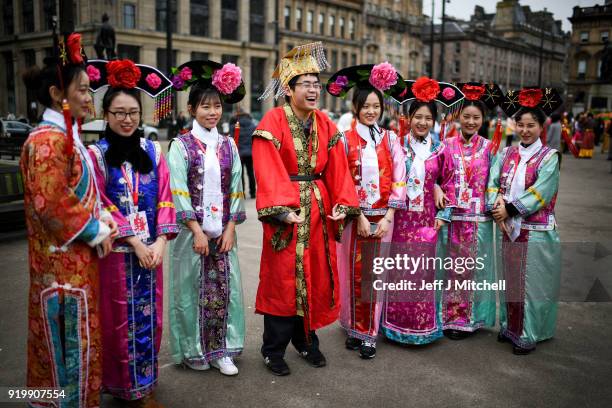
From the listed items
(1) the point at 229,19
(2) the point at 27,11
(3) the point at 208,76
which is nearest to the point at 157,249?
(3) the point at 208,76

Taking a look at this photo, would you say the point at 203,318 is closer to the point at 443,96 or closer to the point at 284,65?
the point at 284,65

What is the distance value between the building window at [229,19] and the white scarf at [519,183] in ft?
135

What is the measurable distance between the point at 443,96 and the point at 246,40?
41.3 m

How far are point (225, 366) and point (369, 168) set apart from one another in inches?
68.7

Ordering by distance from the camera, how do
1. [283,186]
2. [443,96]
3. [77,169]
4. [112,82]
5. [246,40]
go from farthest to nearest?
[246,40] → [443,96] → [283,186] → [112,82] → [77,169]

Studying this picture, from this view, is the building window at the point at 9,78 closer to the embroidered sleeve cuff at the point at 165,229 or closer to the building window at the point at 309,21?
the building window at the point at 309,21

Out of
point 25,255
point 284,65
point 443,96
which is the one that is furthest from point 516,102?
point 25,255

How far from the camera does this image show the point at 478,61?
67688 mm

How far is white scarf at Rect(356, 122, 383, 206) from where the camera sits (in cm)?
387

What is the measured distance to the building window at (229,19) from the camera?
4228cm

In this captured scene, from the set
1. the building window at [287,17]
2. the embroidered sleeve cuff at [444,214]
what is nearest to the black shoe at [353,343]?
the embroidered sleeve cuff at [444,214]

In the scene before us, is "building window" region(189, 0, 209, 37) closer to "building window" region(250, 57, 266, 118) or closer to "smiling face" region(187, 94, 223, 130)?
"building window" region(250, 57, 266, 118)

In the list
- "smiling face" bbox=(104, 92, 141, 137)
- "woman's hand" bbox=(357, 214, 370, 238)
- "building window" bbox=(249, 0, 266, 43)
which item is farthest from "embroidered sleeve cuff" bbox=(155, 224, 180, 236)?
"building window" bbox=(249, 0, 266, 43)

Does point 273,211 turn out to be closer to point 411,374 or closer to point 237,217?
point 237,217
